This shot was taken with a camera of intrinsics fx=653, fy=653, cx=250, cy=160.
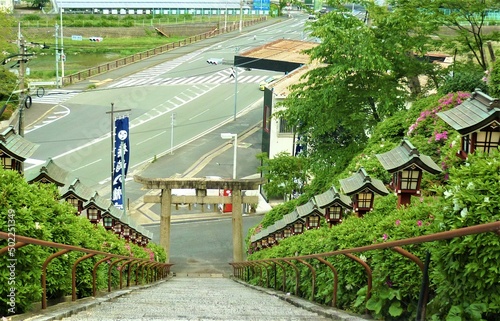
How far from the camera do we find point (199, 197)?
30641 millimetres

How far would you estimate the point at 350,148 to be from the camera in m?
23.6

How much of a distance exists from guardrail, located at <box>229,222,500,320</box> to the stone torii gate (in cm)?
506

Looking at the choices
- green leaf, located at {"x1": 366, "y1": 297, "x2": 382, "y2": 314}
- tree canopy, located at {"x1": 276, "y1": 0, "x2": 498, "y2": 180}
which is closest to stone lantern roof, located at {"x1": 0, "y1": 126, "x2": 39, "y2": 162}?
green leaf, located at {"x1": 366, "y1": 297, "x2": 382, "y2": 314}

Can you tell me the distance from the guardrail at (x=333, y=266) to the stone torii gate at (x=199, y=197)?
16.6 ft

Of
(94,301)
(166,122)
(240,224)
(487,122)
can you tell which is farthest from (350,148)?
(166,122)

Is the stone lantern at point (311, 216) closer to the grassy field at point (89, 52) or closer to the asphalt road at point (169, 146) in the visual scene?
the asphalt road at point (169, 146)

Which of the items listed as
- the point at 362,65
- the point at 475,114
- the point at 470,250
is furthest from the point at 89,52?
the point at 470,250

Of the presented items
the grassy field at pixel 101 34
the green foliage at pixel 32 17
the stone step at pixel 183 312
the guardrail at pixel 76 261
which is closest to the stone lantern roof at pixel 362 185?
the stone step at pixel 183 312

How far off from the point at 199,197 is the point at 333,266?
22.0 meters

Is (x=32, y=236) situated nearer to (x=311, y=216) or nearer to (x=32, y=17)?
(x=311, y=216)

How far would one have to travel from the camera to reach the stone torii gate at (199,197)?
29725 millimetres

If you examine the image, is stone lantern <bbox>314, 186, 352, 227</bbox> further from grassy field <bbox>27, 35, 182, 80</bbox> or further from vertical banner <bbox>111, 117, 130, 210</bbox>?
grassy field <bbox>27, 35, 182, 80</bbox>

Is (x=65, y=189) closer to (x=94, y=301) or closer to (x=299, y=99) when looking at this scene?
(x=94, y=301)

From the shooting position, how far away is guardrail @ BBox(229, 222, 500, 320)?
183 inches
